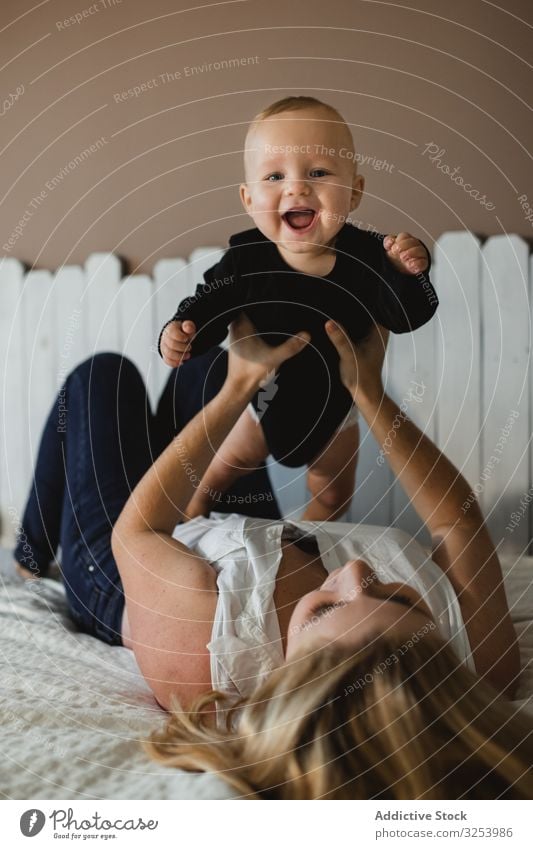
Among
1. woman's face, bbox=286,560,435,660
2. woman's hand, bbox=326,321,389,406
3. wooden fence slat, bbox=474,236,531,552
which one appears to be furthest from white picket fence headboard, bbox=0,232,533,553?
woman's face, bbox=286,560,435,660

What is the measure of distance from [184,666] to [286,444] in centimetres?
27


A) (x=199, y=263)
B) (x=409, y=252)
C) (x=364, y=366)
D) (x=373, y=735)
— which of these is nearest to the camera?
(x=373, y=735)

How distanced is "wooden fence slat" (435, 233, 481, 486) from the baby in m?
0.22

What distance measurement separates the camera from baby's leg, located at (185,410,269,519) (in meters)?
0.80

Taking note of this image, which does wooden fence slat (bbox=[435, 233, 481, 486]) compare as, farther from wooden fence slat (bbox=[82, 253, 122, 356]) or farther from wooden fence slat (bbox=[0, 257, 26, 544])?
wooden fence slat (bbox=[0, 257, 26, 544])

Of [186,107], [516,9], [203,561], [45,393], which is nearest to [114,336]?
[45,393]

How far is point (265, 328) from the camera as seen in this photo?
0.73m

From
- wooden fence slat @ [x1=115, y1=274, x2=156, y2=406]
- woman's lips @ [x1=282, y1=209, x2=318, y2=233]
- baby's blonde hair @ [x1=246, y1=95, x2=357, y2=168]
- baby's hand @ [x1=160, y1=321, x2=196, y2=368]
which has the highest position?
baby's blonde hair @ [x1=246, y1=95, x2=357, y2=168]

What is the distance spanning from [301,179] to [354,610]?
365mm

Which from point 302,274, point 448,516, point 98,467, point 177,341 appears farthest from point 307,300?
point 98,467

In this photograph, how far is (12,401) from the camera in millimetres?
1058

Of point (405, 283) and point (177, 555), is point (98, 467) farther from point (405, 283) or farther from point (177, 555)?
point (405, 283)

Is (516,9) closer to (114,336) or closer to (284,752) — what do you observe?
(114,336)

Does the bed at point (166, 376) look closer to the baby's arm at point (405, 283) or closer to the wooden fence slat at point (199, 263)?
the wooden fence slat at point (199, 263)
